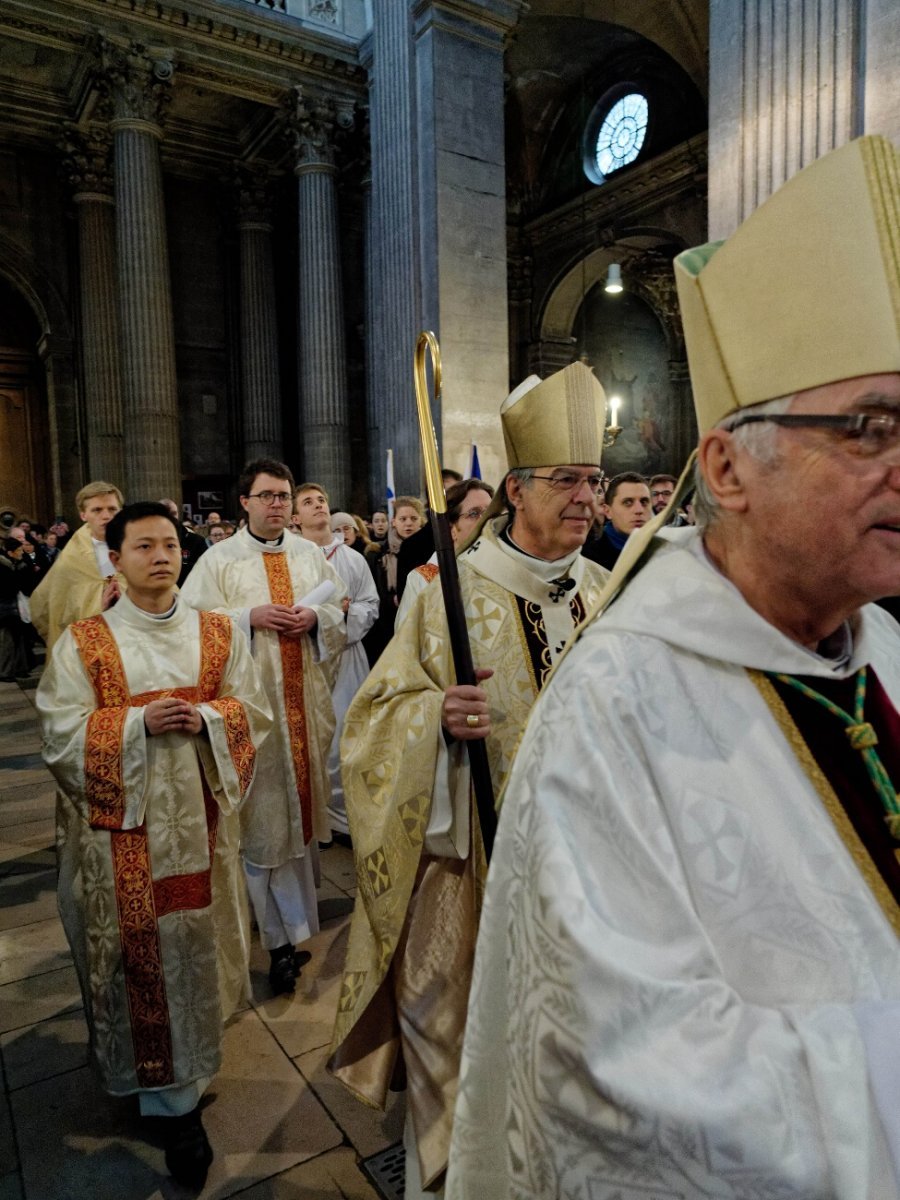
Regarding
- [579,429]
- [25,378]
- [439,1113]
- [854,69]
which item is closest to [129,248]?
[25,378]

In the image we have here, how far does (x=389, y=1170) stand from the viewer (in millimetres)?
2197

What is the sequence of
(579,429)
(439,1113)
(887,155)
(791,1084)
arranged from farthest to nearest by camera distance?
(579,429) < (439,1113) < (887,155) < (791,1084)

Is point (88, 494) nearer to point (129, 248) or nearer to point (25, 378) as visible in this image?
point (129, 248)

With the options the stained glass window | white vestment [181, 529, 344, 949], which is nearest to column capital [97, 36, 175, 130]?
the stained glass window

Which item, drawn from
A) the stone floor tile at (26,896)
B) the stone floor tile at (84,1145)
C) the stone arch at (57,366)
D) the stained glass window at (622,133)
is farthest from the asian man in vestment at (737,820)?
the stained glass window at (622,133)

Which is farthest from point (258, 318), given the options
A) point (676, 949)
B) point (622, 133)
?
point (676, 949)

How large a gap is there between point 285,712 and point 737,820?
2865 millimetres

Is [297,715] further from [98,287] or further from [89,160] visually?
[89,160]

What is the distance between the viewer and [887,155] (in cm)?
86

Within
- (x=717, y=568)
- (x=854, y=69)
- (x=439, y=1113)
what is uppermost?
(x=854, y=69)

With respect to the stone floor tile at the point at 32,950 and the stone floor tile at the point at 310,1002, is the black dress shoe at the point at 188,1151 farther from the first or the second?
the stone floor tile at the point at 32,950

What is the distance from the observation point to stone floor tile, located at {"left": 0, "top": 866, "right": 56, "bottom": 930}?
377cm

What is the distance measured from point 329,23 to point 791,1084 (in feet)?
47.4

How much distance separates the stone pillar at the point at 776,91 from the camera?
4.46 metres
